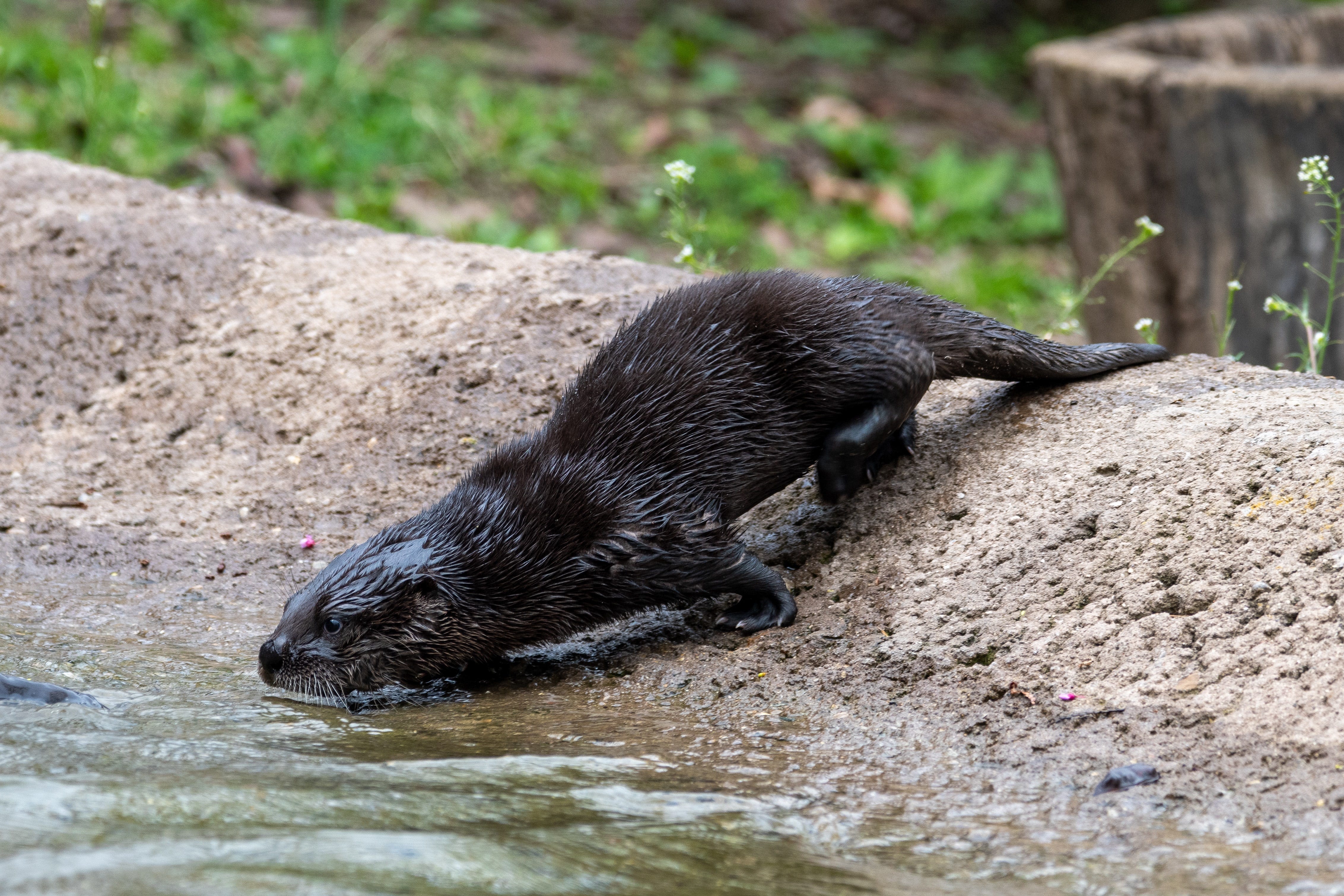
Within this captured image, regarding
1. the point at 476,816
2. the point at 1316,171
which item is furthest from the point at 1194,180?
the point at 476,816

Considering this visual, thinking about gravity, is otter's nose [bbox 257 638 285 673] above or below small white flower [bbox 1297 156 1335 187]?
below

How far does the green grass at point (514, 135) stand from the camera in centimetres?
690

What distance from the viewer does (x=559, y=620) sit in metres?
3.13

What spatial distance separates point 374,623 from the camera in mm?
3012

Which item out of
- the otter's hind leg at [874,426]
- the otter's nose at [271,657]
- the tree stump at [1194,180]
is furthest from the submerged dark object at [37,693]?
the tree stump at [1194,180]

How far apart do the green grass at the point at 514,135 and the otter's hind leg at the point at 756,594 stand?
2828 millimetres

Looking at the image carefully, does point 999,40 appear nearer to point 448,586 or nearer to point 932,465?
point 932,465

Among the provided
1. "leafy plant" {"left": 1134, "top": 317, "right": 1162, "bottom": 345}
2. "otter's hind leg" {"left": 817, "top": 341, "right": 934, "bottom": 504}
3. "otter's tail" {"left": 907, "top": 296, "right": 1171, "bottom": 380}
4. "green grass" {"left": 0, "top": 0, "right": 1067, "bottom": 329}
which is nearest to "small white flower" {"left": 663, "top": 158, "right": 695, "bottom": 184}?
"otter's tail" {"left": 907, "top": 296, "right": 1171, "bottom": 380}

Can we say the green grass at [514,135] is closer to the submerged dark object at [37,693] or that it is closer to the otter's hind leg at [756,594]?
the otter's hind leg at [756,594]

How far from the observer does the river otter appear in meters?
3.04

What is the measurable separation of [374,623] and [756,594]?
0.85 m

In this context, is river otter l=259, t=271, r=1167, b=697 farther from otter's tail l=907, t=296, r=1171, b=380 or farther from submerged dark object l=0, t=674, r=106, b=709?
submerged dark object l=0, t=674, r=106, b=709

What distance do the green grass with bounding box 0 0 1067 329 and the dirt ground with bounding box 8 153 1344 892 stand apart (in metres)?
1.86

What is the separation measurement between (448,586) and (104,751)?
0.91 m
